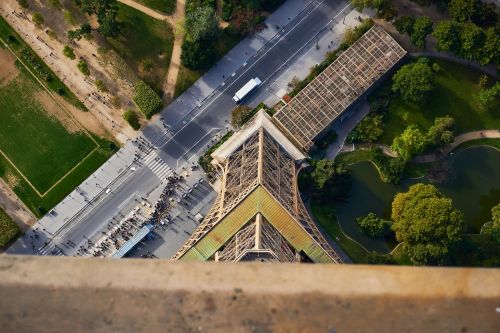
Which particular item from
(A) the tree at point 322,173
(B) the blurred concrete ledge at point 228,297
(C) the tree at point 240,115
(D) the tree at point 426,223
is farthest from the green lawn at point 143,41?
(B) the blurred concrete ledge at point 228,297

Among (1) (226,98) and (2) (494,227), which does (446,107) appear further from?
(1) (226,98)

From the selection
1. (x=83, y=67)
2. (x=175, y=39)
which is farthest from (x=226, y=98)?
(x=83, y=67)

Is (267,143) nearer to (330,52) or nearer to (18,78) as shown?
(330,52)

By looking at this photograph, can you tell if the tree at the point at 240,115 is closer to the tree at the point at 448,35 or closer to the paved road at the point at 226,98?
the paved road at the point at 226,98

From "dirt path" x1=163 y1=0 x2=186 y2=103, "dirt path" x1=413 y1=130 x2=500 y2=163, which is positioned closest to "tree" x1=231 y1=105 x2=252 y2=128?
"dirt path" x1=163 y1=0 x2=186 y2=103

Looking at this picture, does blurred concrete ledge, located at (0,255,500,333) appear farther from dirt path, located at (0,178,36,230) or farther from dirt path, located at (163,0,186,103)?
dirt path, located at (163,0,186,103)

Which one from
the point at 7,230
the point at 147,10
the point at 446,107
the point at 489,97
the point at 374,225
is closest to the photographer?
the point at 374,225
